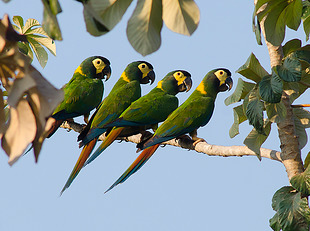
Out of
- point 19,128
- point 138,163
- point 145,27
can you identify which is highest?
point 145,27

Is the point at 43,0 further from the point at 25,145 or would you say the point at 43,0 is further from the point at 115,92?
the point at 115,92

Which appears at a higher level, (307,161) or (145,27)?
(145,27)

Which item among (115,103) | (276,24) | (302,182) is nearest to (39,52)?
(115,103)

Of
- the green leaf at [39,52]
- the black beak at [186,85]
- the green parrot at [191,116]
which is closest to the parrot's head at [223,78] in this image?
the green parrot at [191,116]

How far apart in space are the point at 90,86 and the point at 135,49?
301cm

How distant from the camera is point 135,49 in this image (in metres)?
1.18

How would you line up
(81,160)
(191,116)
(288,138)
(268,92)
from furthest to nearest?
1. (81,160)
2. (191,116)
3. (288,138)
4. (268,92)

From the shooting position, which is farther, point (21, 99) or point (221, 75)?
point (221, 75)

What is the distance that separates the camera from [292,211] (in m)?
2.56

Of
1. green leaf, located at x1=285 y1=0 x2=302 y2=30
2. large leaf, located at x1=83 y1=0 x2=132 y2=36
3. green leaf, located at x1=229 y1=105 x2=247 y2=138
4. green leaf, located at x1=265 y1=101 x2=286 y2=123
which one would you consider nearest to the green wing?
green leaf, located at x1=229 y1=105 x2=247 y2=138

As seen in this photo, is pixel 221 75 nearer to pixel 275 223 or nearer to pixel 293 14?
pixel 293 14

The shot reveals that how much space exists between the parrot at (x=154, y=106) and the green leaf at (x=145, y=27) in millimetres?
2433

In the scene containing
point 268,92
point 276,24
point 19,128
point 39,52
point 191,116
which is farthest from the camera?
point 39,52

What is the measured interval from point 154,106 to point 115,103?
A: 0.36m
